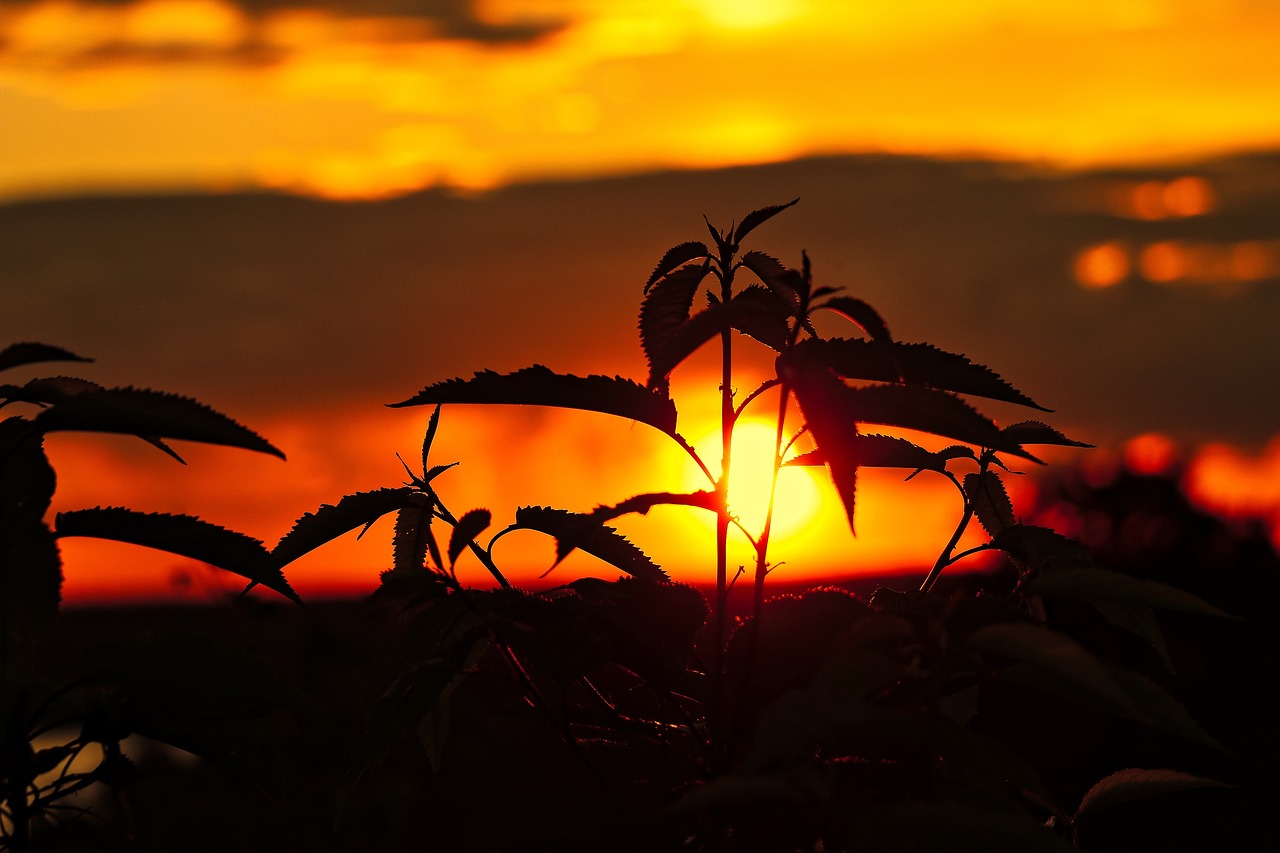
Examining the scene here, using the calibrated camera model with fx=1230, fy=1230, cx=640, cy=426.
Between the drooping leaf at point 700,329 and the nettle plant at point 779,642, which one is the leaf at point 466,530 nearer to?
the nettle plant at point 779,642

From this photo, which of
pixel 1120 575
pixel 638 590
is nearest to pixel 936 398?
pixel 1120 575

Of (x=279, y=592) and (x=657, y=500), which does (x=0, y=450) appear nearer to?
(x=279, y=592)

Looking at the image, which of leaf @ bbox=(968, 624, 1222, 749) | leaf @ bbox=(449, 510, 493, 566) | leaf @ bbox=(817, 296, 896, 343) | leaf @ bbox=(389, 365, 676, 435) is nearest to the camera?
leaf @ bbox=(968, 624, 1222, 749)

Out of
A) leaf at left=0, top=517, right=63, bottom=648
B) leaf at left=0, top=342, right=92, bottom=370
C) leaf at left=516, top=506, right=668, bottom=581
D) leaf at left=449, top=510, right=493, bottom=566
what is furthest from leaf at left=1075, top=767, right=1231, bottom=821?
leaf at left=0, top=342, right=92, bottom=370

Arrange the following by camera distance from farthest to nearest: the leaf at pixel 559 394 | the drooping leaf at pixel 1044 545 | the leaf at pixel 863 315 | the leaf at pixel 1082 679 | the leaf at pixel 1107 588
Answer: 1. the drooping leaf at pixel 1044 545
2. the leaf at pixel 559 394
3. the leaf at pixel 1107 588
4. the leaf at pixel 863 315
5. the leaf at pixel 1082 679

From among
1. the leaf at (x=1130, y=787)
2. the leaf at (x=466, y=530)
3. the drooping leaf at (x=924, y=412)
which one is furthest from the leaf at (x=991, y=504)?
the leaf at (x=466, y=530)

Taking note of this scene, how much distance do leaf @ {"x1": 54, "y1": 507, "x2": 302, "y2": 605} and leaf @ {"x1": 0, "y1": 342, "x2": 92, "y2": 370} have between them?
0.94 ft

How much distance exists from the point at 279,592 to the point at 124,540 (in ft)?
0.93

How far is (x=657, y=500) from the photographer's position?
2.11m

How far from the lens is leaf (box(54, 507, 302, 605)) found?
2168 millimetres

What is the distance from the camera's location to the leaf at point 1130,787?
7.52 ft

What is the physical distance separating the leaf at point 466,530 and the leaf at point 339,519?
1.01 ft

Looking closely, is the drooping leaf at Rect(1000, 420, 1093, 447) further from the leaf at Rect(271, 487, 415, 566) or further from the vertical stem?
the leaf at Rect(271, 487, 415, 566)

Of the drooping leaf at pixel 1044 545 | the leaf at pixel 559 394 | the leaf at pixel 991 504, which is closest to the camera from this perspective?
the leaf at pixel 559 394
